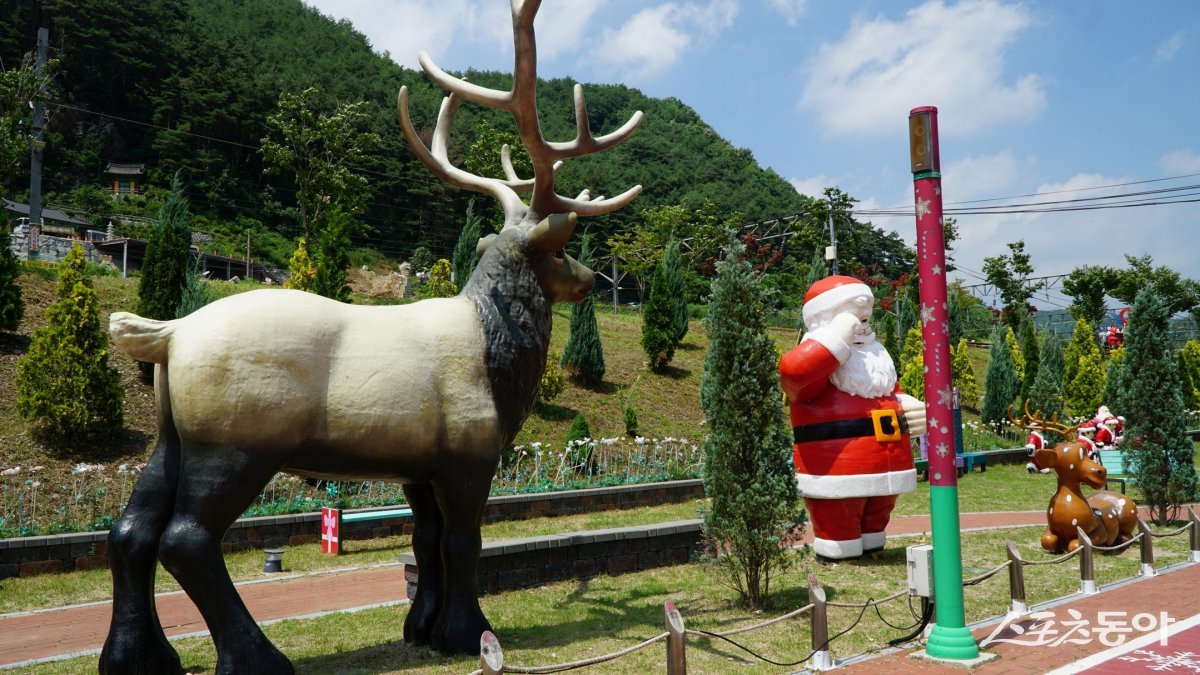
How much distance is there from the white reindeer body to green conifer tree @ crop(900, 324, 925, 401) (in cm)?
1816

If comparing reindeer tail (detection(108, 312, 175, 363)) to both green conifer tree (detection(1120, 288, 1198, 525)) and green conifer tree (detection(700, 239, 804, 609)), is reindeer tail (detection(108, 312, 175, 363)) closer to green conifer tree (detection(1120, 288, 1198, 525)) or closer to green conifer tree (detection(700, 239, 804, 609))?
green conifer tree (detection(700, 239, 804, 609))

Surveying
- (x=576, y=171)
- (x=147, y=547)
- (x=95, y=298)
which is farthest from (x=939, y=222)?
(x=576, y=171)

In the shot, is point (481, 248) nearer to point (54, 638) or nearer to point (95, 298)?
point (54, 638)

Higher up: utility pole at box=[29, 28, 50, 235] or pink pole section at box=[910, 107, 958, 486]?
utility pole at box=[29, 28, 50, 235]

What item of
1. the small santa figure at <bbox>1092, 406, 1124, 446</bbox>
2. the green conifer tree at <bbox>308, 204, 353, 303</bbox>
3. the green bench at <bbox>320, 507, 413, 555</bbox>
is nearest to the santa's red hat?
the green bench at <bbox>320, 507, 413, 555</bbox>

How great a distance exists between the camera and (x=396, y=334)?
5.30 meters

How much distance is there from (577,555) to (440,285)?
1220 centimetres

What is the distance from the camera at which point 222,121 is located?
161 feet

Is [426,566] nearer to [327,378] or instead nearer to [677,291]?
[327,378]

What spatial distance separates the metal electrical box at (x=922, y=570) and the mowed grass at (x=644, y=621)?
1.89 feet

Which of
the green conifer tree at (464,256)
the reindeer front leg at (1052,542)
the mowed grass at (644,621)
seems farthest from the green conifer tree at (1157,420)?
the green conifer tree at (464,256)

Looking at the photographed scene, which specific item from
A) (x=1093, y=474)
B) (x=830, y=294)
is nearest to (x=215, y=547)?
(x=830, y=294)

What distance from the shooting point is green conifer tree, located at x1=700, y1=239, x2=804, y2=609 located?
713 centimetres

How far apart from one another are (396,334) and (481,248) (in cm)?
135
